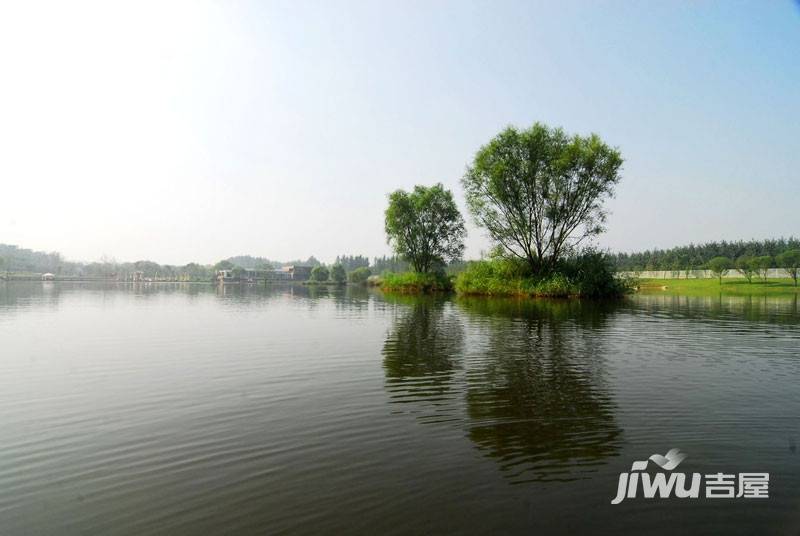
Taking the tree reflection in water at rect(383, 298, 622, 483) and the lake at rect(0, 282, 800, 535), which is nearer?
the lake at rect(0, 282, 800, 535)

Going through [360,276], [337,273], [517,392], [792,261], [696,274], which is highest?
[792,261]

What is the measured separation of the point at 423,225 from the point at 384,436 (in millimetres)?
71743

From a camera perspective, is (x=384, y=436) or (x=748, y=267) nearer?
(x=384, y=436)

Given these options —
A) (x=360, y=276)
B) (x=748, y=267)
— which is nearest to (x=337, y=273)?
(x=360, y=276)

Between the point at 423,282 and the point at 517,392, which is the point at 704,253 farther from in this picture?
the point at 517,392

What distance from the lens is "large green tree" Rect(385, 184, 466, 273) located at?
77.6 meters

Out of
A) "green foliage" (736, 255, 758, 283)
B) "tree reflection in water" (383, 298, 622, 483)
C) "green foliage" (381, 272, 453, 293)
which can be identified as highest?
"green foliage" (736, 255, 758, 283)

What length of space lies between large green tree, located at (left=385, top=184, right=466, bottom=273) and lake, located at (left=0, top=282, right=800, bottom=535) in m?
62.2

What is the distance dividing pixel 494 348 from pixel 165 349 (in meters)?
11.2

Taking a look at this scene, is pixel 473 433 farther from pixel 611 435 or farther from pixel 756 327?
pixel 756 327

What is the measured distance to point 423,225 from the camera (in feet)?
257

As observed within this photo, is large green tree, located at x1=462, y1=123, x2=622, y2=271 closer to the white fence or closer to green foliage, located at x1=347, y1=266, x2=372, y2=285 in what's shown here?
the white fence

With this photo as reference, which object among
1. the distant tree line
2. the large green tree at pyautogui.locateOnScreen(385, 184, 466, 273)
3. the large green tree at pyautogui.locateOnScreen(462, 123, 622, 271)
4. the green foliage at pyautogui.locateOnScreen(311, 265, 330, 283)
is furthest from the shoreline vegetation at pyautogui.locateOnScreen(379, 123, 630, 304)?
the green foliage at pyautogui.locateOnScreen(311, 265, 330, 283)

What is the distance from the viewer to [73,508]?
509cm
